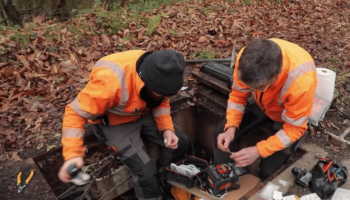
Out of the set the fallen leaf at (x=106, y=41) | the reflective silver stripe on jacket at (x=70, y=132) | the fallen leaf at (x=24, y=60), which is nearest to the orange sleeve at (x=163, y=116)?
the reflective silver stripe on jacket at (x=70, y=132)

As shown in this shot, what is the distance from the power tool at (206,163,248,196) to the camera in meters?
2.99

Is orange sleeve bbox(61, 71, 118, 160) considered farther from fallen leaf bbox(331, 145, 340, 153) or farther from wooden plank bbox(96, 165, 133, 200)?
fallen leaf bbox(331, 145, 340, 153)

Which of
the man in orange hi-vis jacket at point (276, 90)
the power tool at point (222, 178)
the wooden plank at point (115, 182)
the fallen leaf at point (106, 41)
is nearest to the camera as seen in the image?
the man in orange hi-vis jacket at point (276, 90)

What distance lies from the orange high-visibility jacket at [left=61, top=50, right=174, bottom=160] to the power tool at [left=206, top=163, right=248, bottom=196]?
112 cm

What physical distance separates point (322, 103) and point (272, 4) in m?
5.97

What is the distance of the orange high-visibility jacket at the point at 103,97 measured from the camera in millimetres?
2447

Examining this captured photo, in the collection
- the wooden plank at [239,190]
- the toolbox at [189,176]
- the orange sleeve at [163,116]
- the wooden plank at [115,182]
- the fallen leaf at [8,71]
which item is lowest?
the wooden plank at [115,182]

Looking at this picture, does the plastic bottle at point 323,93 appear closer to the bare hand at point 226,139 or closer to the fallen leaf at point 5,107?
the bare hand at point 226,139

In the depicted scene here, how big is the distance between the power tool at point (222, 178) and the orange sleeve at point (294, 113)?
1.69ft

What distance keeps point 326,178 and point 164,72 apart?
188 centimetres

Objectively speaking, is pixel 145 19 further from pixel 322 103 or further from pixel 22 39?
pixel 322 103

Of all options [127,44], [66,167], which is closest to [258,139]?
[66,167]

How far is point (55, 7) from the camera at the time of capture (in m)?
9.09

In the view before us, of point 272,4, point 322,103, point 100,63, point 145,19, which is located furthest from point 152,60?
point 272,4
